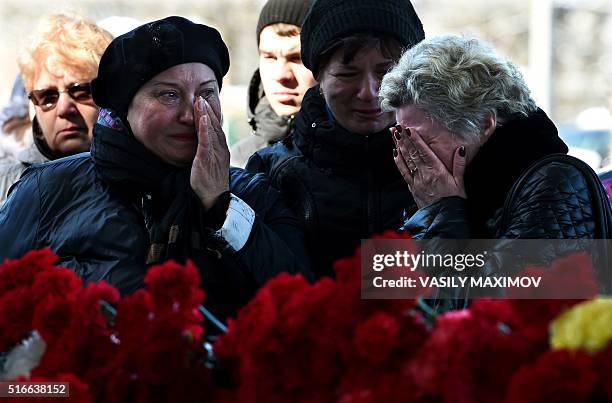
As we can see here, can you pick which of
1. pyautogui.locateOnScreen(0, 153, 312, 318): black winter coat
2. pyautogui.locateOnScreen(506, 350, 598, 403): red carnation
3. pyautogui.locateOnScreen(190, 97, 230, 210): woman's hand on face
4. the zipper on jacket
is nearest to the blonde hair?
pyautogui.locateOnScreen(0, 153, 312, 318): black winter coat

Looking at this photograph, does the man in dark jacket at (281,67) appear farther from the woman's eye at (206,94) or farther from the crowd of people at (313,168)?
the woman's eye at (206,94)

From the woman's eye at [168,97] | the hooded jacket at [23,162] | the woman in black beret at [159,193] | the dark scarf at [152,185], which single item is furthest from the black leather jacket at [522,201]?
the hooded jacket at [23,162]

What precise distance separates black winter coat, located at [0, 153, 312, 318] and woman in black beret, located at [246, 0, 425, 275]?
13 cm

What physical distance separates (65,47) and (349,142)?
1.34 metres

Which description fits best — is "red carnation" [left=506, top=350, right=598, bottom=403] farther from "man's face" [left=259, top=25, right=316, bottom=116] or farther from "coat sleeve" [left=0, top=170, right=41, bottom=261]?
"man's face" [left=259, top=25, right=316, bottom=116]

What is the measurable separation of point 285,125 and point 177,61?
1295 millimetres

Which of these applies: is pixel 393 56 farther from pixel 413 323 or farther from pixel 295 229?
pixel 413 323

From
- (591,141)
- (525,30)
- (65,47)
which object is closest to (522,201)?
(65,47)

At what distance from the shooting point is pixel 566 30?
12.3m

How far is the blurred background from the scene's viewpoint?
34.4 feet

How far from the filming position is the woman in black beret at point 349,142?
2807 millimetres

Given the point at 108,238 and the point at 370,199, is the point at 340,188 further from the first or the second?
the point at 108,238

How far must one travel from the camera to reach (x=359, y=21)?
2854 millimetres

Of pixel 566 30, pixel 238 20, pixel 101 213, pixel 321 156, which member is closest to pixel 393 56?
pixel 321 156
